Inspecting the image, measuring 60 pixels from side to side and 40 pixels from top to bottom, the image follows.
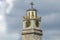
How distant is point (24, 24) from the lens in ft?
160

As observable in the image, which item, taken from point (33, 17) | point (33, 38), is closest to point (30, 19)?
point (33, 17)

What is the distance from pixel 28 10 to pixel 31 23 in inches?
113

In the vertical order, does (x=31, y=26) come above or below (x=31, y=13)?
below

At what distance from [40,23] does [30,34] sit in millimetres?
3366

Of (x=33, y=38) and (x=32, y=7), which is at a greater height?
(x=32, y=7)

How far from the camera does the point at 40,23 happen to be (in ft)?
161

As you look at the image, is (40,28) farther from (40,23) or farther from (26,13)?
(26,13)

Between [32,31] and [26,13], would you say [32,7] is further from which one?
[32,31]

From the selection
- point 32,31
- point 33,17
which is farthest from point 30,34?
point 33,17

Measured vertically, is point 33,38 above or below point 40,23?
below

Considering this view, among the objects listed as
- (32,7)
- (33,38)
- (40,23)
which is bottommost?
(33,38)

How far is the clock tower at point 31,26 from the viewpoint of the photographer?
156 feet

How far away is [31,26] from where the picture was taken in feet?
158

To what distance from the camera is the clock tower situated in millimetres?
47531
